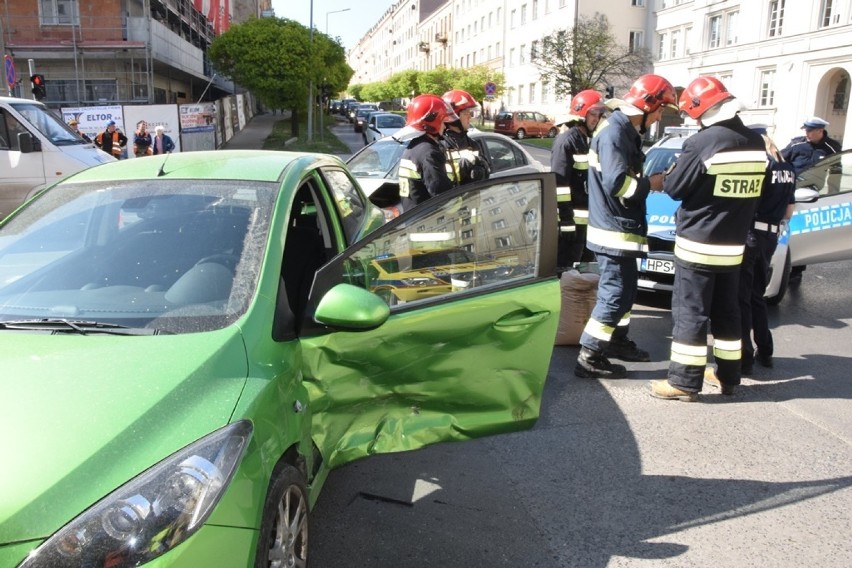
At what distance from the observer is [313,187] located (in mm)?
3463

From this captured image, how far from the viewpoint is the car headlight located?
1.60m

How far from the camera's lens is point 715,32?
35.7m

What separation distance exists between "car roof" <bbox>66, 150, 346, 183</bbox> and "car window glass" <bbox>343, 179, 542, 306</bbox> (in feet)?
2.04

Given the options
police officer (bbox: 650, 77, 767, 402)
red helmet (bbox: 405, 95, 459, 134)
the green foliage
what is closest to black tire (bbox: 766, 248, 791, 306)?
police officer (bbox: 650, 77, 767, 402)

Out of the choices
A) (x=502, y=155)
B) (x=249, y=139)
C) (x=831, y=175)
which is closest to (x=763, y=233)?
(x=831, y=175)

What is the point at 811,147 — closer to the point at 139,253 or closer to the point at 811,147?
the point at 811,147

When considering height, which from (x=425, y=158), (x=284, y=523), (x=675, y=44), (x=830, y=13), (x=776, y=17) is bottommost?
(x=284, y=523)

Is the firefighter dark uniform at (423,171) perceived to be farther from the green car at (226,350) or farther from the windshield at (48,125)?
the windshield at (48,125)

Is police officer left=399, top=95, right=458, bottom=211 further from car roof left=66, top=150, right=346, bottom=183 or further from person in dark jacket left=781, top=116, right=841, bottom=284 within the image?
person in dark jacket left=781, top=116, right=841, bottom=284

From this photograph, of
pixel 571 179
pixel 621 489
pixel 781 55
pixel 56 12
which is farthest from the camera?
pixel 781 55

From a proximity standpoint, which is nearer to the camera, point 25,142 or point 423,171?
point 423,171

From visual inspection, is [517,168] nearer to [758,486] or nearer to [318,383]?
[758,486]

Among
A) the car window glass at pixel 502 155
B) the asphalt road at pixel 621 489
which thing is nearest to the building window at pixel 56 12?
the car window glass at pixel 502 155

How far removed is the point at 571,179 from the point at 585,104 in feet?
2.33
